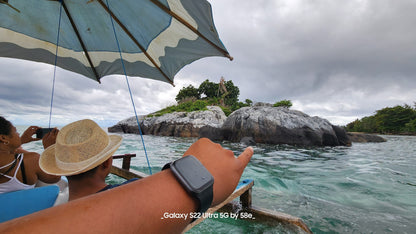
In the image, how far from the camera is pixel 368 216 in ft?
9.60

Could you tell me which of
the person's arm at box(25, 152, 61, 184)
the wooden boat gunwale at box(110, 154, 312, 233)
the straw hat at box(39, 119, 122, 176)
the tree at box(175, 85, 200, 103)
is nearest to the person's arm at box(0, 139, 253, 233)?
the straw hat at box(39, 119, 122, 176)

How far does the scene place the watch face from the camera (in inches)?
19.3

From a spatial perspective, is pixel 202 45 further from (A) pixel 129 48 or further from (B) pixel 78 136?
(B) pixel 78 136

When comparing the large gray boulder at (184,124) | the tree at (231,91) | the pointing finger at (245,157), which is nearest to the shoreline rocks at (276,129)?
the large gray boulder at (184,124)

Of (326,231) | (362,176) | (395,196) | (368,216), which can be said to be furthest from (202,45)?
(362,176)

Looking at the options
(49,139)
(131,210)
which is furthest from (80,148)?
(49,139)

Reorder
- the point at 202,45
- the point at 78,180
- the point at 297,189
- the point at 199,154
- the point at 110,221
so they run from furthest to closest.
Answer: the point at 297,189 → the point at 202,45 → the point at 78,180 → the point at 199,154 → the point at 110,221

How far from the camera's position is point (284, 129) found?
13.3 m

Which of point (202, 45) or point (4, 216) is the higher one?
point (202, 45)

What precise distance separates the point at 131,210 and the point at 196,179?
18 cm

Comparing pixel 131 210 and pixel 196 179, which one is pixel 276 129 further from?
pixel 131 210

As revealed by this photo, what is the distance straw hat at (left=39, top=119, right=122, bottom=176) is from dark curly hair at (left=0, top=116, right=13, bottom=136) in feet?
4.00

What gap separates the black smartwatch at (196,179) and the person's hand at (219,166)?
0.16 feet

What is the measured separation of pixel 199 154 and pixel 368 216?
12.6 feet
